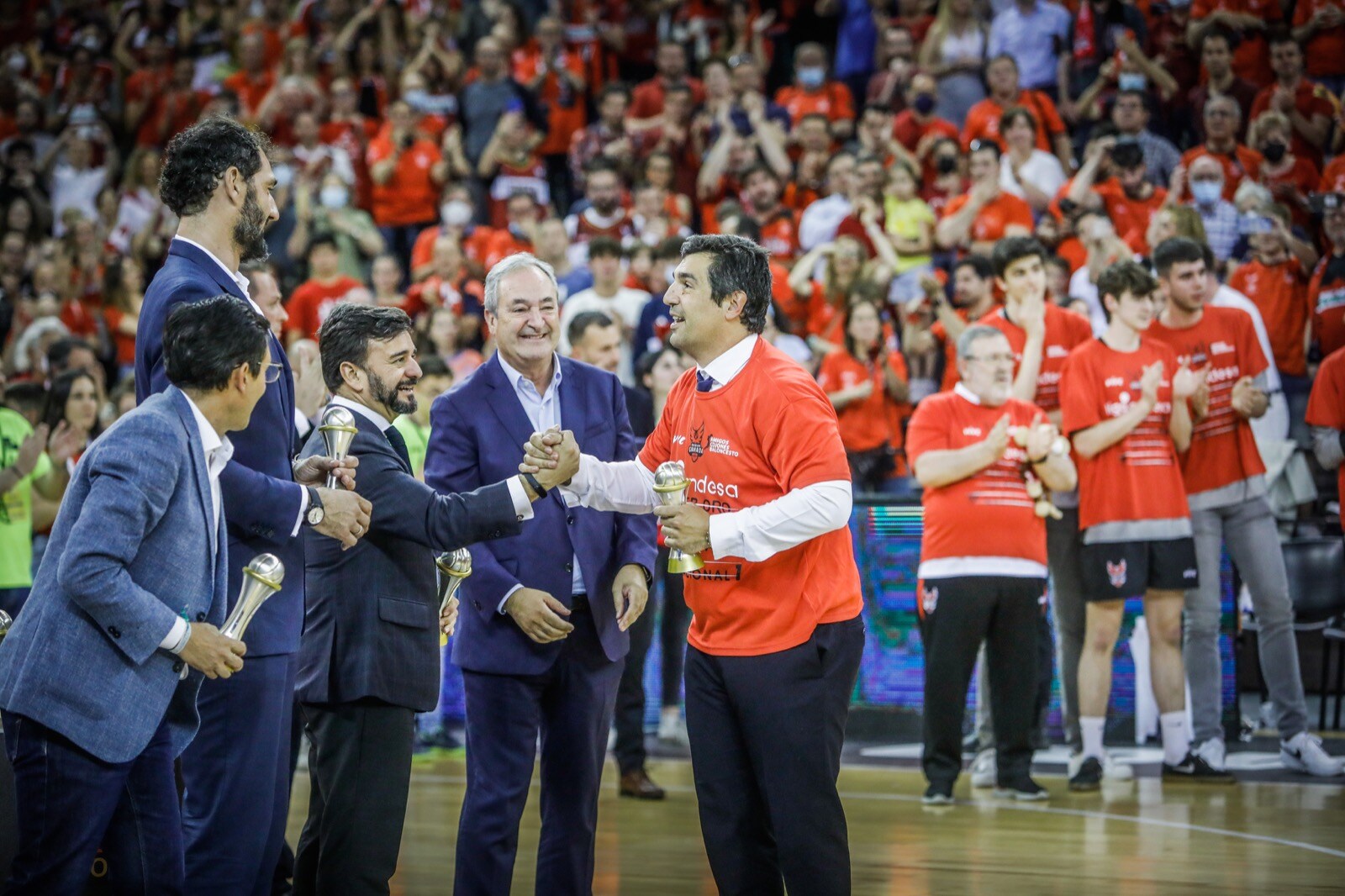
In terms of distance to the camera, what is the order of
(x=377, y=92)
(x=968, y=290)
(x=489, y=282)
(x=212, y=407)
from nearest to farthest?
(x=212, y=407)
(x=489, y=282)
(x=968, y=290)
(x=377, y=92)

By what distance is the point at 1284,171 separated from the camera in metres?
10.1

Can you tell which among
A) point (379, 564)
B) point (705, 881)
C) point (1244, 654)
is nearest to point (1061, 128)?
point (1244, 654)

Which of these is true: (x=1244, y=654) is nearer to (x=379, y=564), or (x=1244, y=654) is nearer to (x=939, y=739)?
(x=939, y=739)

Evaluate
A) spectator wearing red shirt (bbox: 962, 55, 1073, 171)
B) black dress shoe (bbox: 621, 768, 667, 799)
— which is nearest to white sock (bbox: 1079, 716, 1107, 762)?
black dress shoe (bbox: 621, 768, 667, 799)

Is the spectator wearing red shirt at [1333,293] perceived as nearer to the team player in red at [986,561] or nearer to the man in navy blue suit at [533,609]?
the team player in red at [986,561]

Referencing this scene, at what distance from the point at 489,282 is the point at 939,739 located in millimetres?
3470

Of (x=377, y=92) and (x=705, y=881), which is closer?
(x=705, y=881)

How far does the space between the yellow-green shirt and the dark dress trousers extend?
448cm

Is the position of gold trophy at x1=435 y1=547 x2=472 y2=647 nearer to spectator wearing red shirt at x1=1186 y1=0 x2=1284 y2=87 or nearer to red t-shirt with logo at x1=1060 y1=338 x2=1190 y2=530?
red t-shirt with logo at x1=1060 y1=338 x2=1190 y2=530

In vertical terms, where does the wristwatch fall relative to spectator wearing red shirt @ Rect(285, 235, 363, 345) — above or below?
below

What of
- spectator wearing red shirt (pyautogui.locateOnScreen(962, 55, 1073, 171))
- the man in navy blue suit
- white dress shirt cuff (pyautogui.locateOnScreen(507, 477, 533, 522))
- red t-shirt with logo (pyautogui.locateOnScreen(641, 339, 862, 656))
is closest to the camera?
red t-shirt with logo (pyautogui.locateOnScreen(641, 339, 862, 656))

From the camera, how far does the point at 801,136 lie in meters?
12.0

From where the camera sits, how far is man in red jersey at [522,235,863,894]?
3.83 metres

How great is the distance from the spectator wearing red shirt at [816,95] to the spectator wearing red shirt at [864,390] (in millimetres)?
3467
